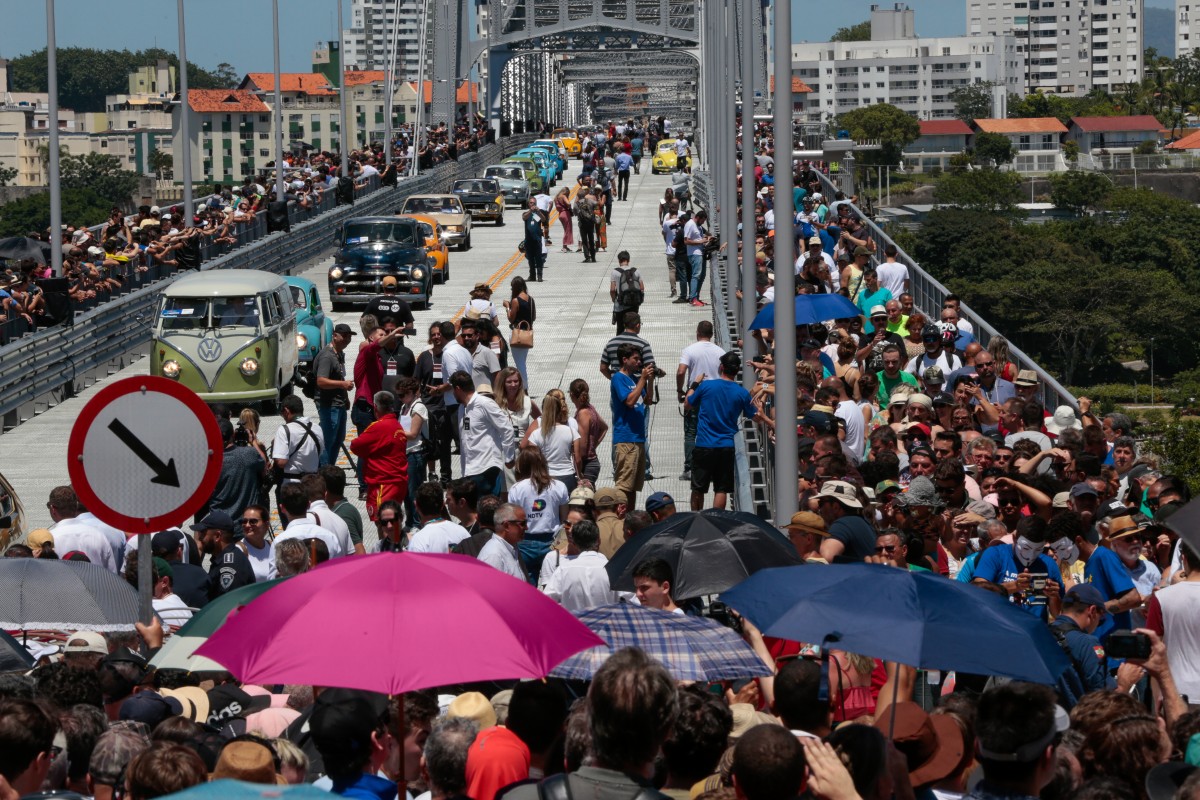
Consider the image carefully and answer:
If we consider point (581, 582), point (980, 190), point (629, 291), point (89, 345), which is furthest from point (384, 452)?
point (980, 190)

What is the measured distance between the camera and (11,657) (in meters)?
8.04

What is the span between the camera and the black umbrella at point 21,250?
1206 inches

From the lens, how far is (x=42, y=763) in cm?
600

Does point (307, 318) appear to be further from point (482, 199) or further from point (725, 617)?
point (482, 199)

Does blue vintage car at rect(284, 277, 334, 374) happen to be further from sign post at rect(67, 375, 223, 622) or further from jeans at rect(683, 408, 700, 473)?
sign post at rect(67, 375, 223, 622)

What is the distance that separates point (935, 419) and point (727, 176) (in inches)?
451

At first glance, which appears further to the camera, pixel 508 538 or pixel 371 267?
pixel 371 267

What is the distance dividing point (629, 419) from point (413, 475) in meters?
2.06

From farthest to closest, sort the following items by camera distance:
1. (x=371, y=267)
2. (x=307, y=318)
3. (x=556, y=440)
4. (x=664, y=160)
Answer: (x=664, y=160), (x=371, y=267), (x=307, y=318), (x=556, y=440)

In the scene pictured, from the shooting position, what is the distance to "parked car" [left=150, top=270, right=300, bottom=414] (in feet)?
73.5

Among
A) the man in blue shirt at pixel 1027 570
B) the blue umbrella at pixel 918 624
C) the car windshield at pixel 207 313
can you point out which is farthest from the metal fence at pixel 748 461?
the blue umbrella at pixel 918 624

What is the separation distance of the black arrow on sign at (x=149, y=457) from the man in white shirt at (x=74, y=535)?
4191 millimetres

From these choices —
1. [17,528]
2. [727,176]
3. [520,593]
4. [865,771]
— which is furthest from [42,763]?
[727,176]

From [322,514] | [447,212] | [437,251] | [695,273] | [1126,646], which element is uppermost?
[447,212]
